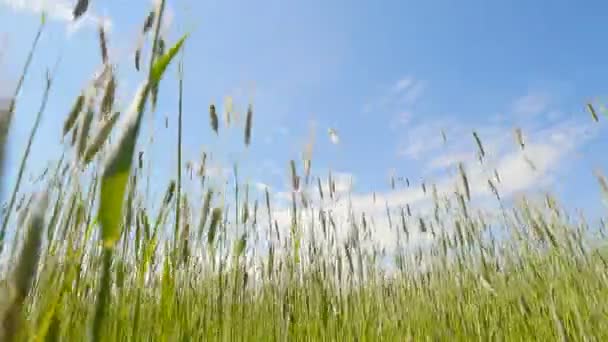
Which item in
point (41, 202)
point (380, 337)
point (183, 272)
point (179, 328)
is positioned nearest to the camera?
point (41, 202)

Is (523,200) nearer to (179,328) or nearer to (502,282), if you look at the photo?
(502,282)

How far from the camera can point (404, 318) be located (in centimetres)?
218

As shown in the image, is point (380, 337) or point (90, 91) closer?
point (90, 91)

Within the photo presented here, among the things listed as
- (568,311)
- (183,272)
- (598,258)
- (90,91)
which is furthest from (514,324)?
(90,91)

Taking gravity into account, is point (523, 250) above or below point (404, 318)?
above

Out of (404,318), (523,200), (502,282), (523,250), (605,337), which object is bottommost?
(605,337)

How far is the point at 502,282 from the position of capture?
2.43 meters

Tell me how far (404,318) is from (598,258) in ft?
3.18

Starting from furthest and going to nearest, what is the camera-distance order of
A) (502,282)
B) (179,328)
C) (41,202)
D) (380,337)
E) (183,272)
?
(502,282) < (380,337) < (183,272) < (179,328) < (41,202)

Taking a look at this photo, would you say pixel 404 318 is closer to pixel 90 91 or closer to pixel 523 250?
pixel 523 250

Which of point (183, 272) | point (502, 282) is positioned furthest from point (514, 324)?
→ point (183, 272)

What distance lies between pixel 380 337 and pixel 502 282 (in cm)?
101

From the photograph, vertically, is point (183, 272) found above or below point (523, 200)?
below

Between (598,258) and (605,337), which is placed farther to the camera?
(598,258)
